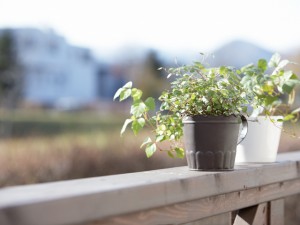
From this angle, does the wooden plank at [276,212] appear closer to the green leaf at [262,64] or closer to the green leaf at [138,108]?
the green leaf at [262,64]

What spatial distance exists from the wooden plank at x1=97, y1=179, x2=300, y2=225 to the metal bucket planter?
0.31 feet

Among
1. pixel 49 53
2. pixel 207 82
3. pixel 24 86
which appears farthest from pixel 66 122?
pixel 207 82

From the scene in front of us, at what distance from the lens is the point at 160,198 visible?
1142 mm

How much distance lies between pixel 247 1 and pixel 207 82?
12.8 m

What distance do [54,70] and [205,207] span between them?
39116 millimetres

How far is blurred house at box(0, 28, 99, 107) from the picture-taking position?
36375mm

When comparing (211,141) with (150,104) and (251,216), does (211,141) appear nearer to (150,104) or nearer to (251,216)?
(150,104)

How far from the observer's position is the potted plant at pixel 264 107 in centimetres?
161

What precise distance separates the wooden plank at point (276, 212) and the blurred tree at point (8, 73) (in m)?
29.8

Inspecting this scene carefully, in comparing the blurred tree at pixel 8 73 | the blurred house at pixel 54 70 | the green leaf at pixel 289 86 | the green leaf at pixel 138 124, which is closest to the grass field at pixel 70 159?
the green leaf at pixel 138 124

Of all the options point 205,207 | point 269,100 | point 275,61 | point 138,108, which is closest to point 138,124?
point 138,108

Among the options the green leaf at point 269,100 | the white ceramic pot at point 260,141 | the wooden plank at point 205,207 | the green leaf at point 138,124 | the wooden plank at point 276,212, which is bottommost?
the wooden plank at point 276,212

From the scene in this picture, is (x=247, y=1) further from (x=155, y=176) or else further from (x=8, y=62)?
(x=8, y=62)

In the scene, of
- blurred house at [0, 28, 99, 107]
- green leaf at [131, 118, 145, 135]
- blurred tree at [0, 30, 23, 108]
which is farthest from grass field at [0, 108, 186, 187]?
blurred house at [0, 28, 99, 107]
